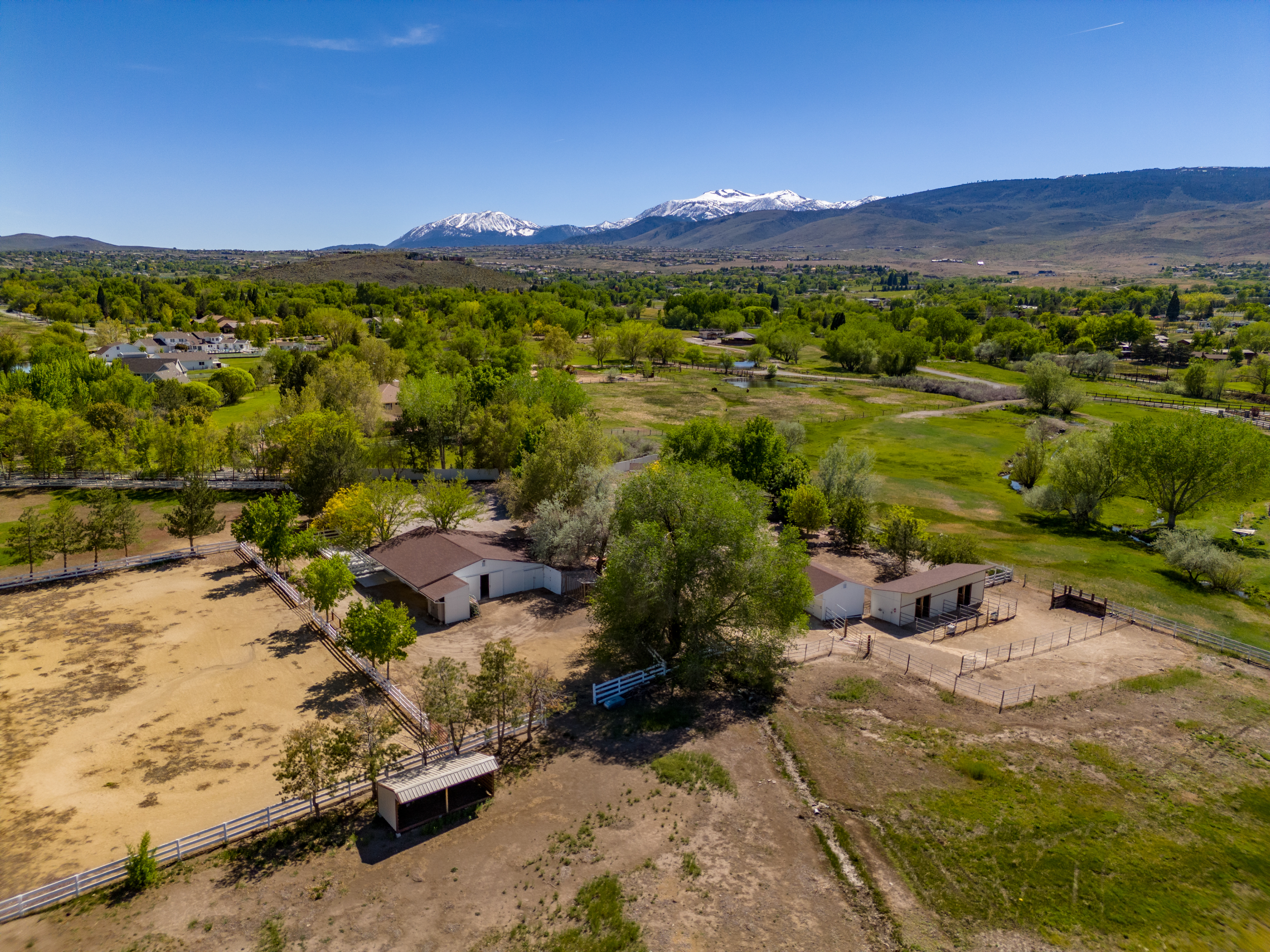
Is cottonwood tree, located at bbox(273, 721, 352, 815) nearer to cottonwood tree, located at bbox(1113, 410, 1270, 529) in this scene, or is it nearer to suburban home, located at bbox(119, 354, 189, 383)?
cottonwood tree, located at bbox(1113, 410, 1270, 529)

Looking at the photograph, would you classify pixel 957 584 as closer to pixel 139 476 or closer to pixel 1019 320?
pixel 139 476

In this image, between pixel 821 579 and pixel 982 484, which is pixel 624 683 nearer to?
pixel 821 579

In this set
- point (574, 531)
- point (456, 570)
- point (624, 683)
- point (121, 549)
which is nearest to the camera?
point (624, 683)

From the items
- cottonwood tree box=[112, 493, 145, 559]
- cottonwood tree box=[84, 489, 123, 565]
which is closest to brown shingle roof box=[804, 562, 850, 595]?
cottonwood tree box=[112, 493, 145, 559]

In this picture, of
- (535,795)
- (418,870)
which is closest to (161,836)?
(418,870)

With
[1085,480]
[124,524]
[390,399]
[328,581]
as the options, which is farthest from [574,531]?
[390,399]

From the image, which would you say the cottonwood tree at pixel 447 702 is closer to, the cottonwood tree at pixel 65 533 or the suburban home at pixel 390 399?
the cottonwood tree at pixel 65 533

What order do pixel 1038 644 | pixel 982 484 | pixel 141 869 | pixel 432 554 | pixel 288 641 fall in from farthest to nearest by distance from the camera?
1. pixel 982 484
2. pixel 432 554
3. pixel 1038 644
4. pixel 288 641
5. pixel 141 869
